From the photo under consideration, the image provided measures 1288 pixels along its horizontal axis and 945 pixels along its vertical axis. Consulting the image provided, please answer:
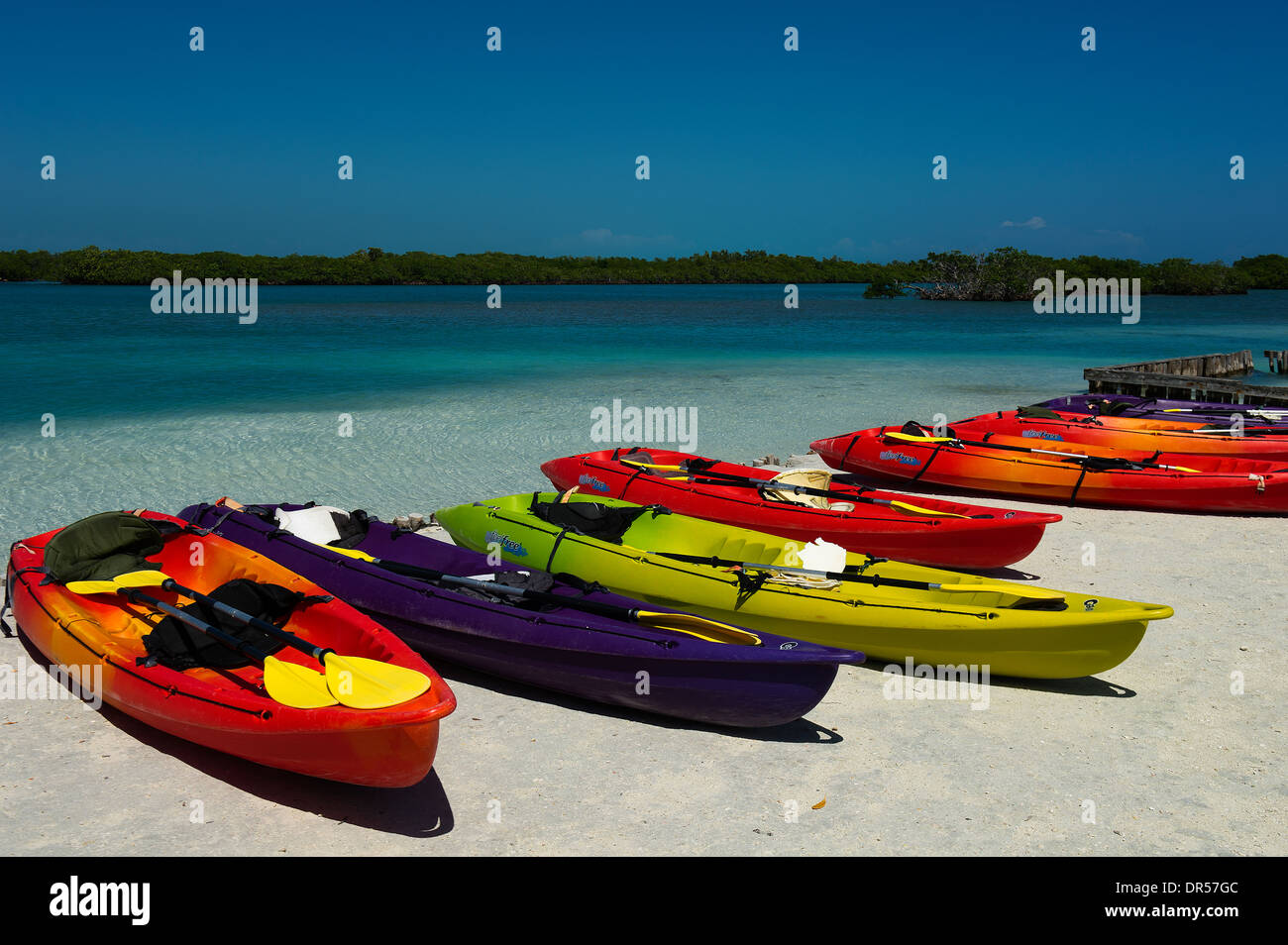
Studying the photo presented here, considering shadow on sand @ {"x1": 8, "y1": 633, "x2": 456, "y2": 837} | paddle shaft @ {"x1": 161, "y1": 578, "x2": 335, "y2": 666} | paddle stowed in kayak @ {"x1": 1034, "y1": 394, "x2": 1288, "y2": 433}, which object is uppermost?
paddle stowed in kayak @ {"x1": 1034, "y1": 394, "x2": 1288, "y2": 433}

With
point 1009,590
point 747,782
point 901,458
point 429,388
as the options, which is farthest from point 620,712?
point 429,388

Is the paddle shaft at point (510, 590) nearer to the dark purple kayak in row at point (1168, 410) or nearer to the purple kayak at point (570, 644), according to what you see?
the purple kayak at point (570, 644)

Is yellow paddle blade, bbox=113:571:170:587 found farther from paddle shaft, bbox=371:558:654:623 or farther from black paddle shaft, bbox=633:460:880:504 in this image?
black paddle shaft, bbox=633:460:880:504

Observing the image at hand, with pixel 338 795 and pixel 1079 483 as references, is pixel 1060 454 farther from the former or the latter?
pixel 338 795

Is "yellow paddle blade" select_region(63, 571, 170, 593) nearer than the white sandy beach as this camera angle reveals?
No

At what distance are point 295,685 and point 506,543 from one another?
2960 mm

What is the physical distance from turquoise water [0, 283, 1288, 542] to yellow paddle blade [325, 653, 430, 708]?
7.22m

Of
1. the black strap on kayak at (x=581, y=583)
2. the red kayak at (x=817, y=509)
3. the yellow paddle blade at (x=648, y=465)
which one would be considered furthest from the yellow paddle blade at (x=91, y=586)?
the yellow paddle blade at (x=648, y=465)

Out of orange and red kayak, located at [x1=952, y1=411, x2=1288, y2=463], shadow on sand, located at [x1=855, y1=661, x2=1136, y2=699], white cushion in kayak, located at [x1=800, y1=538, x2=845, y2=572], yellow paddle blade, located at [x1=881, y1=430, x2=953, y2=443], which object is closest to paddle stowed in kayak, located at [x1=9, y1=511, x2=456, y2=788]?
white cushion in kayak, located at [x1=800, y1=538, x2=845, y2=572]

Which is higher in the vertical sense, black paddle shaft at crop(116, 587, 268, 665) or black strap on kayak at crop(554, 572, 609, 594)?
black strap on kayak at crop(554, 572, 609, 594)

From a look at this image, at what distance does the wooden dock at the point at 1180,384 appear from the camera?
18.2 meters

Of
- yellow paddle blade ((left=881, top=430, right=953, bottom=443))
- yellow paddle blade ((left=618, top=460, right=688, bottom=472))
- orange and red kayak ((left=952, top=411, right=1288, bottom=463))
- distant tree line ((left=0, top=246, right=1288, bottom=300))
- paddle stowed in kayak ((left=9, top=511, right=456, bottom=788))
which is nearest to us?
paddle stowed in kayak ((left=9, top=511, right=456, bottom=788))

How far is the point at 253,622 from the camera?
571 centimetres

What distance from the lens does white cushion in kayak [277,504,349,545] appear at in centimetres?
763
